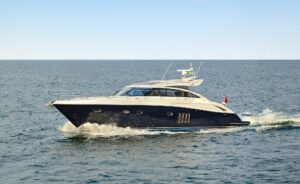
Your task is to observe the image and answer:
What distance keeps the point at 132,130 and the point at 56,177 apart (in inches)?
366

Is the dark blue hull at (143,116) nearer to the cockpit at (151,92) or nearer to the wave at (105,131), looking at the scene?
the wave at (105,131)

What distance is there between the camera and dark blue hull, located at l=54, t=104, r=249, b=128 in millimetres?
27203

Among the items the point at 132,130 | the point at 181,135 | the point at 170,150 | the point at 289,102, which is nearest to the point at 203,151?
the point at 170,150

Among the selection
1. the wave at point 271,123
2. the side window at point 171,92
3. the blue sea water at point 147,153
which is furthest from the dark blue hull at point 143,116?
the wave at point 271,123

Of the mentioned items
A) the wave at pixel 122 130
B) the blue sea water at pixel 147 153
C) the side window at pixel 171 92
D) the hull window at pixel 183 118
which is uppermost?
the side window at pixel 171 92

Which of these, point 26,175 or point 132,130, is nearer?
point 26,175

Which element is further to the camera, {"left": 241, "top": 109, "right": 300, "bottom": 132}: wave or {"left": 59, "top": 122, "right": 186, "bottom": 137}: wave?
{"left": 241, "top": 109, "right": 300, "bottom": 132}: wave

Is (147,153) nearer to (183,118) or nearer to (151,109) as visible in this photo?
(151,109)

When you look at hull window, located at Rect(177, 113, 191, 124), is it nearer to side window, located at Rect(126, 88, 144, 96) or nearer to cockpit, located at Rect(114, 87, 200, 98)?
cockpit, located at Rect(114, 87, 200, 98)

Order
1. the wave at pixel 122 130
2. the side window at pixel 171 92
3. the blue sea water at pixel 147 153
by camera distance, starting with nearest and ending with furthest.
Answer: the blue sea water at pixel 147 153 < the wave at pixel 122 130 < the side window at pixel 171 92

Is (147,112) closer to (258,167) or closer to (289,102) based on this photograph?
(258,167)

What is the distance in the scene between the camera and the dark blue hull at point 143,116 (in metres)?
27.2

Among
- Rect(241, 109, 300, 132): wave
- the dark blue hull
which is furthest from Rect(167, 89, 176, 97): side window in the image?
Rect(241, 109, 300, 132): wave

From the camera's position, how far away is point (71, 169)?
20.2 m
